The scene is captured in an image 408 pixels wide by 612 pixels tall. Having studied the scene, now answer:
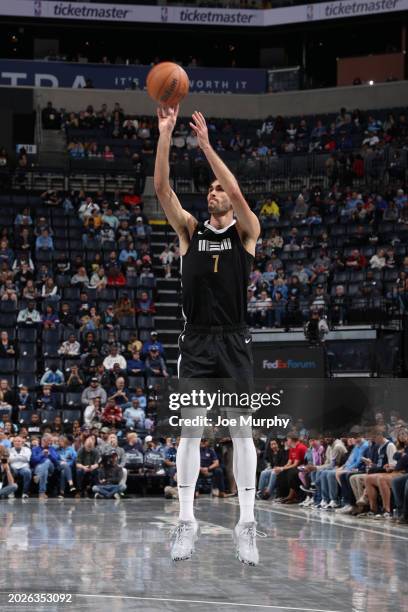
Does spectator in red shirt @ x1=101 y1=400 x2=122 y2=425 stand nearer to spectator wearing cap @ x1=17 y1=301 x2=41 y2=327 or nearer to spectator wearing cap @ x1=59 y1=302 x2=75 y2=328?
spectator wearing cap @ x1=59 y1=302 x2=75 y2=328

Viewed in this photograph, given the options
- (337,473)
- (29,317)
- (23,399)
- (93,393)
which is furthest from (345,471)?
(29,317)

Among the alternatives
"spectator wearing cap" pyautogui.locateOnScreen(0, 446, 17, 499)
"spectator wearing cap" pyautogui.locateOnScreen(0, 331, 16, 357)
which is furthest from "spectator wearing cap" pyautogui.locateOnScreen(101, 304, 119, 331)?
"spectator wearing cap" pyautogui.locateOnScreen(0, 446, 17, 499)

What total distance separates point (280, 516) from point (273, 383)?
13.5 ft

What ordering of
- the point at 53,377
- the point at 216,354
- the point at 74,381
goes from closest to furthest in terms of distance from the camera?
the point at 216,354, the point at 74,381, the point at 53,377

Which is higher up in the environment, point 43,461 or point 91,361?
point 91,361

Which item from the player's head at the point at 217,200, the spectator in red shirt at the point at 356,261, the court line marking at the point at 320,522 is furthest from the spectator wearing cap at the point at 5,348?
the player's head at the point at 217,200

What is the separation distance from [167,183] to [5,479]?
15512 millimetres

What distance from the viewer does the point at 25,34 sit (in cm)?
4016

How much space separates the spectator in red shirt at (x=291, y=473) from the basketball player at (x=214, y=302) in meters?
13.1

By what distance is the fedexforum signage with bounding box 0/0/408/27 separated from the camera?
38188 mm

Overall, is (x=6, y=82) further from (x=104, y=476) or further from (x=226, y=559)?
(x=226, y=559)

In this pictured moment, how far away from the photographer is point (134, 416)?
Result: 22984 mm

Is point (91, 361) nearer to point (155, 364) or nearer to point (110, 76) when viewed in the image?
point (155, 364)

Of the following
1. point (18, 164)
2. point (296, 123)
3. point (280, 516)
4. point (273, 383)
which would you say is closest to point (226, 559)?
point (280, 516)
